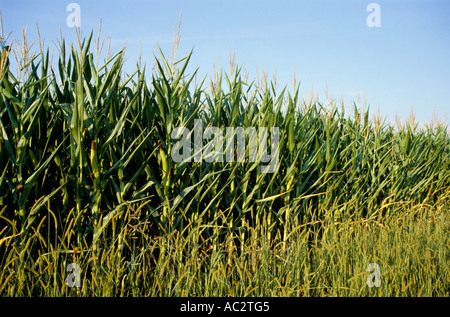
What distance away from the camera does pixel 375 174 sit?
13.8 feet

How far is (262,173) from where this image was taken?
278 centimetres

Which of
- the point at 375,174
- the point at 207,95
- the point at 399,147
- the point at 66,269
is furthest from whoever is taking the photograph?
the point at 399,147

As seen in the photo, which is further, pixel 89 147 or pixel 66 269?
pixel 89 147

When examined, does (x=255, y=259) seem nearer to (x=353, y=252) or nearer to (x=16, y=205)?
(x=353, y=252)

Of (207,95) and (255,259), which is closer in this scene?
(255,259)

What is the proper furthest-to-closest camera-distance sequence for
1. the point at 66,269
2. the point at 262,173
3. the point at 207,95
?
the point at 207,95 < the point at 262,173 < the point at 66,269

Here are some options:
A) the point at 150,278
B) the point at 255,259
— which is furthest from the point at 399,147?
the point at 150,278

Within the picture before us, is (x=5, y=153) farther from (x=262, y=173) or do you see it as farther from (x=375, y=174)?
(x=375, y=174)

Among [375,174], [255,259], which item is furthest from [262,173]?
[375,174]

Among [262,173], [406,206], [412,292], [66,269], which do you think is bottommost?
[412,292]

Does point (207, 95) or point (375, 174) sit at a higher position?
point (207, 95)

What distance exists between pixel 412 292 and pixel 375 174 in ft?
7.33

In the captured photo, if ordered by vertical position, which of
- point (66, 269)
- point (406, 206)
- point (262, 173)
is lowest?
point (66, 269)

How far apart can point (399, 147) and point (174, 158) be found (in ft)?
12.1
